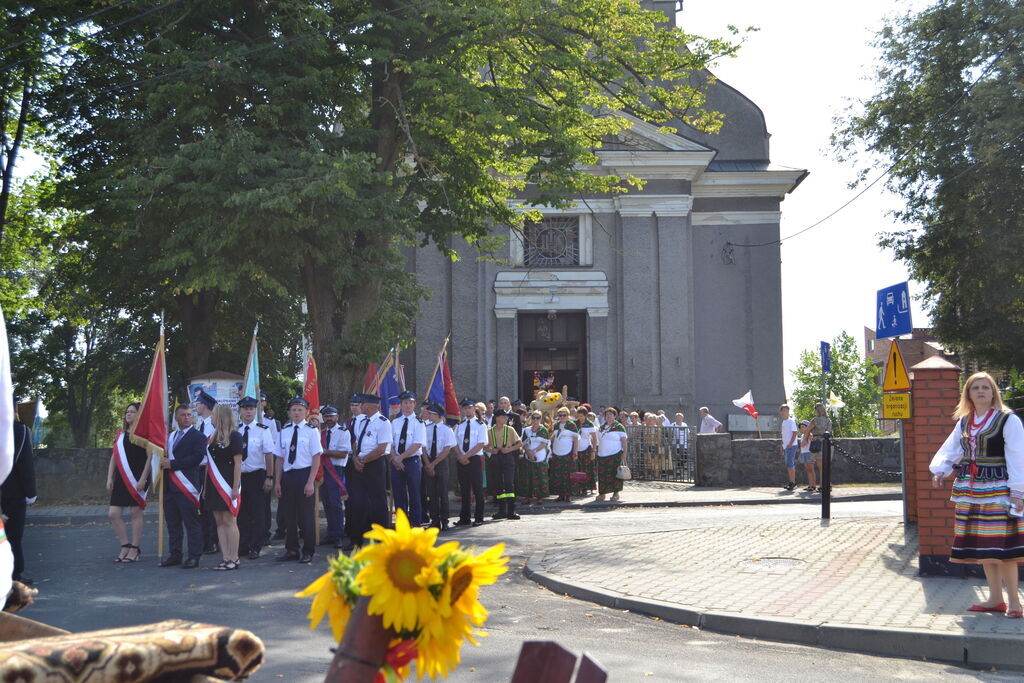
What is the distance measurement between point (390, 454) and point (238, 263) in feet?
20.4

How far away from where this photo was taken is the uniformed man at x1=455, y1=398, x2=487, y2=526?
655 inches

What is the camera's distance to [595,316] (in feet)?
112

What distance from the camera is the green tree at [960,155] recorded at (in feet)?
78.7

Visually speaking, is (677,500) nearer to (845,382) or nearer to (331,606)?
(331,606)

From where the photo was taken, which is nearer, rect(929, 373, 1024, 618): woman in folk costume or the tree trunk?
rect(929, 373, 1024, 618): woman in folk costume

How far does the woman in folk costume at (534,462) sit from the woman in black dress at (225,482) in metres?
8.26

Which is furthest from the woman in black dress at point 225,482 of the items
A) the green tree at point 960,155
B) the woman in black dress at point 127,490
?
the green tree at point 960,155

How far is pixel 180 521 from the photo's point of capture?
1287cm

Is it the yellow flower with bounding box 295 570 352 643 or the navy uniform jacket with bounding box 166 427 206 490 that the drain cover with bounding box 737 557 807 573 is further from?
the yellow flower with bounding box 295 570 352 643

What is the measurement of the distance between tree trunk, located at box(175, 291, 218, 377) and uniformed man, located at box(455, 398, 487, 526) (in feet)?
42.1

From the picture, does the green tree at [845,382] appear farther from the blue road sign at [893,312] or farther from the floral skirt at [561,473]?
the blue road sign at [893,312]

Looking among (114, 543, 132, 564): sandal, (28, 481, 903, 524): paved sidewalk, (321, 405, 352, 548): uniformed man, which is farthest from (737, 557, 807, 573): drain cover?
(28, 481, 903, 524): paved sidewalk

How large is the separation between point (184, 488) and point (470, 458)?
16.6ft

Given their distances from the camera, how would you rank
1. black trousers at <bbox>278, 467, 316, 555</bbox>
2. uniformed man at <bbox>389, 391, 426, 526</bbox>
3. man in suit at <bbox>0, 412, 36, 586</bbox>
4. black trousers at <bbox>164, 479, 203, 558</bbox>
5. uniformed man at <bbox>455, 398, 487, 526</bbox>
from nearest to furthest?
man in suit at <bbox>0, 412, 36, 586</bbox> < black trousers at <bbox>164, 479, 203, 558</bbox> < black trousers at <bbox>278, 467, 316, 555</bbox> < uniformed man at <bbox>389, 391, 426, 526</bbox> < uniformed man at <bbox>455, 398, 487, 526</bbox>
